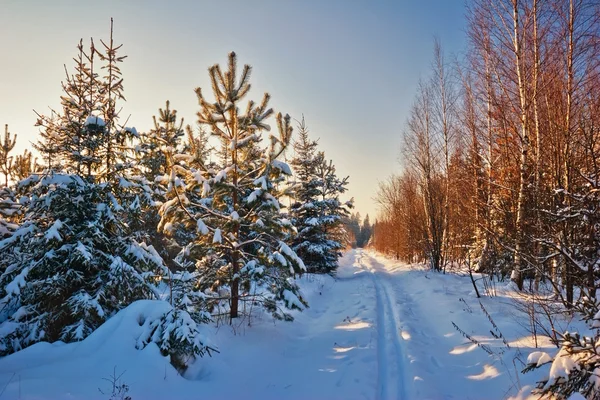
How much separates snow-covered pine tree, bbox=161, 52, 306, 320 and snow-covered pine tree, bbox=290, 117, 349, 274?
856 cm

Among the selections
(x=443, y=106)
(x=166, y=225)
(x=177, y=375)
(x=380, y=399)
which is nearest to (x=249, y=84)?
(x=166, y=225)

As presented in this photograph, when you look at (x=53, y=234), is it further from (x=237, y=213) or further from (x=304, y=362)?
(x=304, y=362)

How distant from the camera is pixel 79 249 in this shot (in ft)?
17.3

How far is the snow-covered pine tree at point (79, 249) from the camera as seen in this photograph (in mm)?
5305

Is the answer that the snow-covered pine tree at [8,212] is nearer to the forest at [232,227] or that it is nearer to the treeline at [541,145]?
the forest at [232,227]

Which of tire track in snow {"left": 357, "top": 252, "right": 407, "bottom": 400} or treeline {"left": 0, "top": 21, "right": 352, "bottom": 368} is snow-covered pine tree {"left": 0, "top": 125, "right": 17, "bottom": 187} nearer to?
treeline {"left": 0, "top": 21, "right": 352, "bottom": 368}

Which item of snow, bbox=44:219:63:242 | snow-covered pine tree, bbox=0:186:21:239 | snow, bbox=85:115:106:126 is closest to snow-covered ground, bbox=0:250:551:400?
snow, bbox=44:219:63:242

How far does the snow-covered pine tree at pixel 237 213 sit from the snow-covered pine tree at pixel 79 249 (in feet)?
3.35

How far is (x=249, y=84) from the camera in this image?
22.7 feet

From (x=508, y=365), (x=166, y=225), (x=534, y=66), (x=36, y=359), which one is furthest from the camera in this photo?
(x=534, y=66)

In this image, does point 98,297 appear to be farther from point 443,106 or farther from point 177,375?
point 443,106

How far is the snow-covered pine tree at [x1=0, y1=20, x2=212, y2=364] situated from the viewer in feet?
17.4

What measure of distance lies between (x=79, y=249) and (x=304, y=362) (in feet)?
15.1

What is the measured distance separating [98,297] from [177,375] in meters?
2.58
